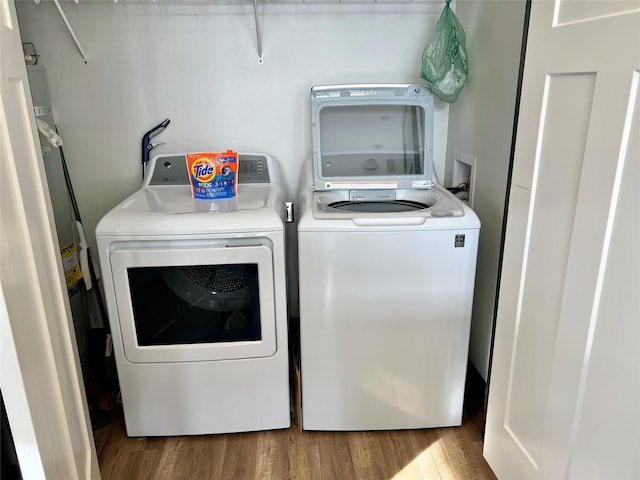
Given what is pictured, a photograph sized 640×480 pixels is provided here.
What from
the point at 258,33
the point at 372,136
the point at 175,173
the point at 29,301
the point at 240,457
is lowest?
the point at 240,457

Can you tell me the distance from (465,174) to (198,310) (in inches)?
50.5

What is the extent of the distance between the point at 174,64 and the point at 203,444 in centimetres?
157

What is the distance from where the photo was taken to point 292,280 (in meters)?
2.48

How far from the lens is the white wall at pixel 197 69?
2014 mm

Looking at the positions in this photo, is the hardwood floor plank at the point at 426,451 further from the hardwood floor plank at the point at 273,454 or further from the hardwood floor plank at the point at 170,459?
the hardwood floor plank at the point at 170,459

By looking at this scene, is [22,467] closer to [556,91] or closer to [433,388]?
[433,388]

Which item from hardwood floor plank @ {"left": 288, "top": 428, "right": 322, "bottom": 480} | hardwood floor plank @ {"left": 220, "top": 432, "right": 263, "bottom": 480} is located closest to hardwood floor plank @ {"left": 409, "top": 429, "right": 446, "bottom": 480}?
hardwood floor plank @ {"left": 288, "top": 428, "right": 322, "bottom": 480}

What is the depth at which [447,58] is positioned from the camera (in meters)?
1.89

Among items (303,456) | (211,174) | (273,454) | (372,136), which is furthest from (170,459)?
(372,136)

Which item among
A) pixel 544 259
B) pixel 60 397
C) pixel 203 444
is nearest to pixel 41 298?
pixel 60 397

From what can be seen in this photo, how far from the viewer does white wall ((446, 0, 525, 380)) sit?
1.63 meters

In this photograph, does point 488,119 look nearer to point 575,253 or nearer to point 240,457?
point 575,253

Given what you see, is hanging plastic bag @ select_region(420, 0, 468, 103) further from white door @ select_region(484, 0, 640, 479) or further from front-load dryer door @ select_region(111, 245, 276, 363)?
front-load dryer door @ select_region(111, 245, 276, 363)

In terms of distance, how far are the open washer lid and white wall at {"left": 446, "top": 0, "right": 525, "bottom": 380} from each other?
187 mm
